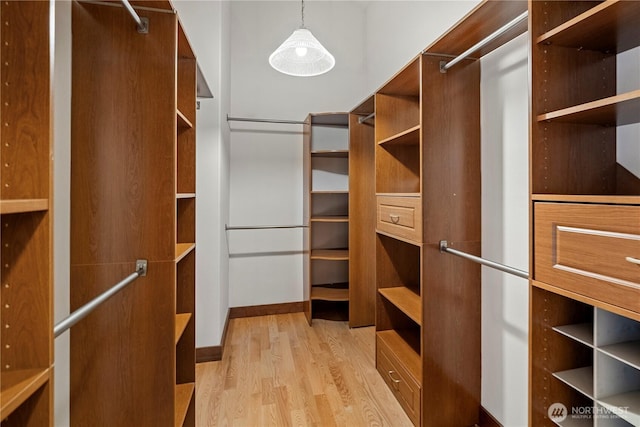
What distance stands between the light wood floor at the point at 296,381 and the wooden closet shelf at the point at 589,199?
147 centimetres

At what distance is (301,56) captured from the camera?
7.70 feet

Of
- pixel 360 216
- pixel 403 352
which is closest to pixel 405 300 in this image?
pixel 403 352

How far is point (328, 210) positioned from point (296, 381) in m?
1.72

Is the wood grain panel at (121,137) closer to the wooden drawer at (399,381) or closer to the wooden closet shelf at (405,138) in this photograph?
the wooden closet shelf at (405,138)

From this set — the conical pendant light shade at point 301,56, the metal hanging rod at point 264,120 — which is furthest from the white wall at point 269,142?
the conical pendant light shade at point 301,56

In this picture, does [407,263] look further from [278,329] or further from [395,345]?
[278,329]

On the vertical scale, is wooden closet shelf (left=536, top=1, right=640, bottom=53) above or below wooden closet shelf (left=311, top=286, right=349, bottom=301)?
above

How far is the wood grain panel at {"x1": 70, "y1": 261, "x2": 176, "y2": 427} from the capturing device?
1248 millimetres

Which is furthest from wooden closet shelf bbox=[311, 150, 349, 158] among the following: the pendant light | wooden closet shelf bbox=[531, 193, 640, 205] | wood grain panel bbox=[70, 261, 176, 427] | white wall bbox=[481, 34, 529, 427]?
wooden closet shelf bbox=[531, 193, 640, 205]

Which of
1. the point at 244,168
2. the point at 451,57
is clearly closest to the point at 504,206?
the point at 451,57

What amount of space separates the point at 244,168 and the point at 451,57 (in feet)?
7.19

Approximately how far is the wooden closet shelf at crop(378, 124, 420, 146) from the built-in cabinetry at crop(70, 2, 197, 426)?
4.07 ft

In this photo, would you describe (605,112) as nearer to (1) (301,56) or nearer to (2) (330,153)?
(1) (301,56)

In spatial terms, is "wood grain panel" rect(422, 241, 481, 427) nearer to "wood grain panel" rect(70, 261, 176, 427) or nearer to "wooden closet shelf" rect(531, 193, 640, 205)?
"wooden closet shelf" rect(531, 193, 640, 205)
